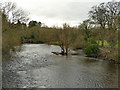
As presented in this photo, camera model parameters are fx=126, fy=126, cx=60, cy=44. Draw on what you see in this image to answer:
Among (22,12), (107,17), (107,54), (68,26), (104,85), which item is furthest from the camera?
(107,17)

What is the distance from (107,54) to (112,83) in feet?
27.5

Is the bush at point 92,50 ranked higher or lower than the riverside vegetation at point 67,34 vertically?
lower

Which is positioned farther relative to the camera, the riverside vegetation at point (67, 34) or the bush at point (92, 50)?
the bush at point (92, 50)

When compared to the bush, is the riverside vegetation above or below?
above

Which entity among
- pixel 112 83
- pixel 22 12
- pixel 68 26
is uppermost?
pixel 22 12

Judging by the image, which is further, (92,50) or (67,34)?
(67,34)

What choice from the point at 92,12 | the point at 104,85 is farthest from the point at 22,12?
the point at 92,12

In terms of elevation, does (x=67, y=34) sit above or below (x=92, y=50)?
above

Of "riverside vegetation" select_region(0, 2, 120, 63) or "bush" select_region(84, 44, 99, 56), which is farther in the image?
"bush" select_region(84, 44, 99, 56)

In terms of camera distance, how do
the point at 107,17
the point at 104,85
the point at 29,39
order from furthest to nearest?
the point at 29,39 → the point at 107,17 → the point at 104,85

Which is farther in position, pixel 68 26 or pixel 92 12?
pixel 92 12

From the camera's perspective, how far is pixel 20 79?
7684mm

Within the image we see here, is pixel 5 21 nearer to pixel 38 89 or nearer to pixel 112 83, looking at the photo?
pixel 38 89

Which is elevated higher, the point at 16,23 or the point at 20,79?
the point at 16,23
